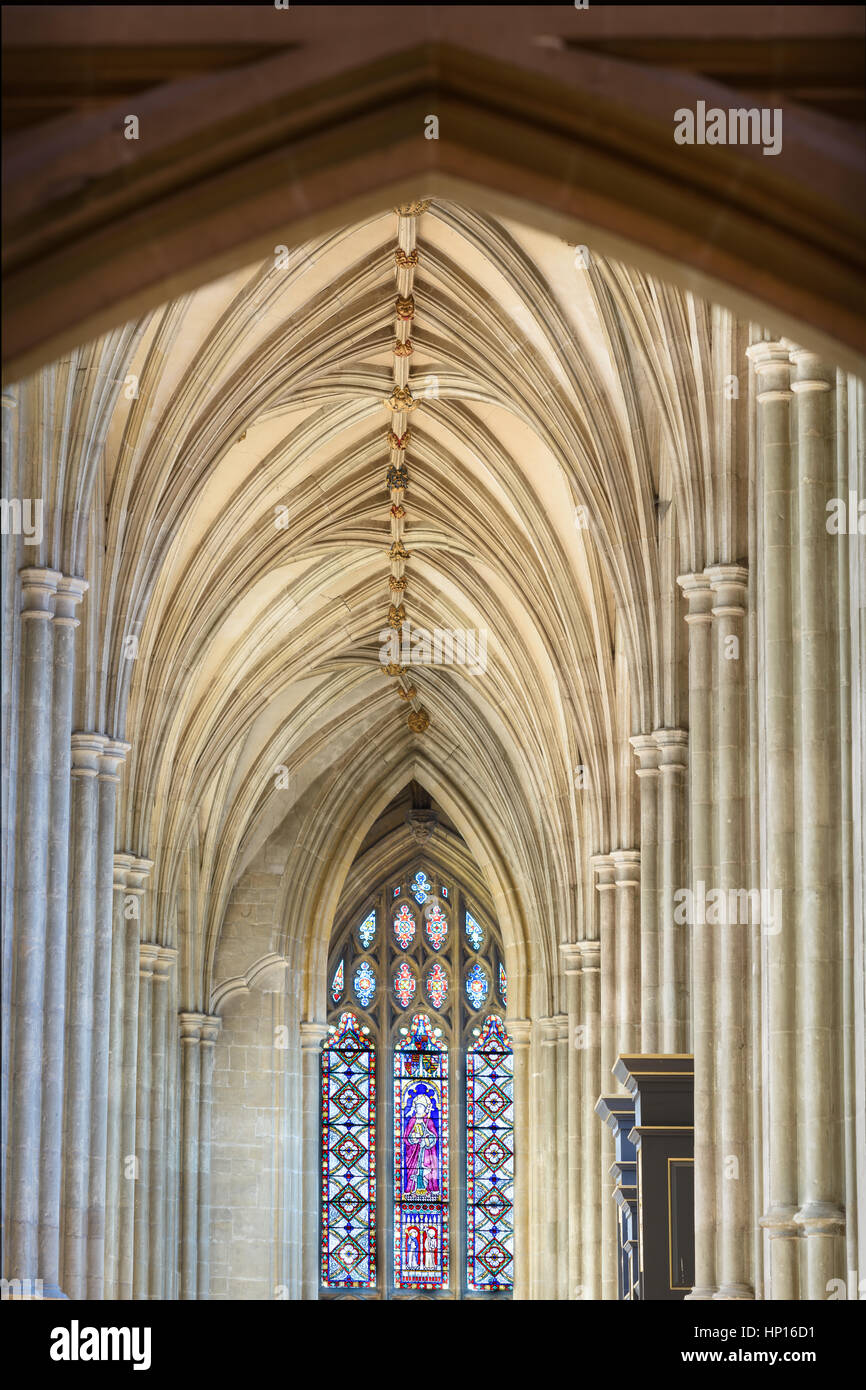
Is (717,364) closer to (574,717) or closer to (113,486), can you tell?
(113,486)

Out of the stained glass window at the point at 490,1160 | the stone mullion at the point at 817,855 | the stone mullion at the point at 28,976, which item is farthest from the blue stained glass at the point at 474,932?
the stone mullion at the point at 817,855

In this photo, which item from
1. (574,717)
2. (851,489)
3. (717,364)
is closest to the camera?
(851,489)

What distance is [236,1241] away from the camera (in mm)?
31266

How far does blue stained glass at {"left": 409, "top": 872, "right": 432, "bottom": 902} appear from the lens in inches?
1356

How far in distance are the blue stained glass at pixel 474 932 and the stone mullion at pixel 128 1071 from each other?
417 inches

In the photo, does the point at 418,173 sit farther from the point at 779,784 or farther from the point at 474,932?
the point at 474,932

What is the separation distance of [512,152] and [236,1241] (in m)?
26.5

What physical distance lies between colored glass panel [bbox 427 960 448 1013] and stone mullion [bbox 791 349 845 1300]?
21.5m

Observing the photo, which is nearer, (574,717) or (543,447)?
(543,447)

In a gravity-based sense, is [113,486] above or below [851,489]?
above

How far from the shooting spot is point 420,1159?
33031 mm
